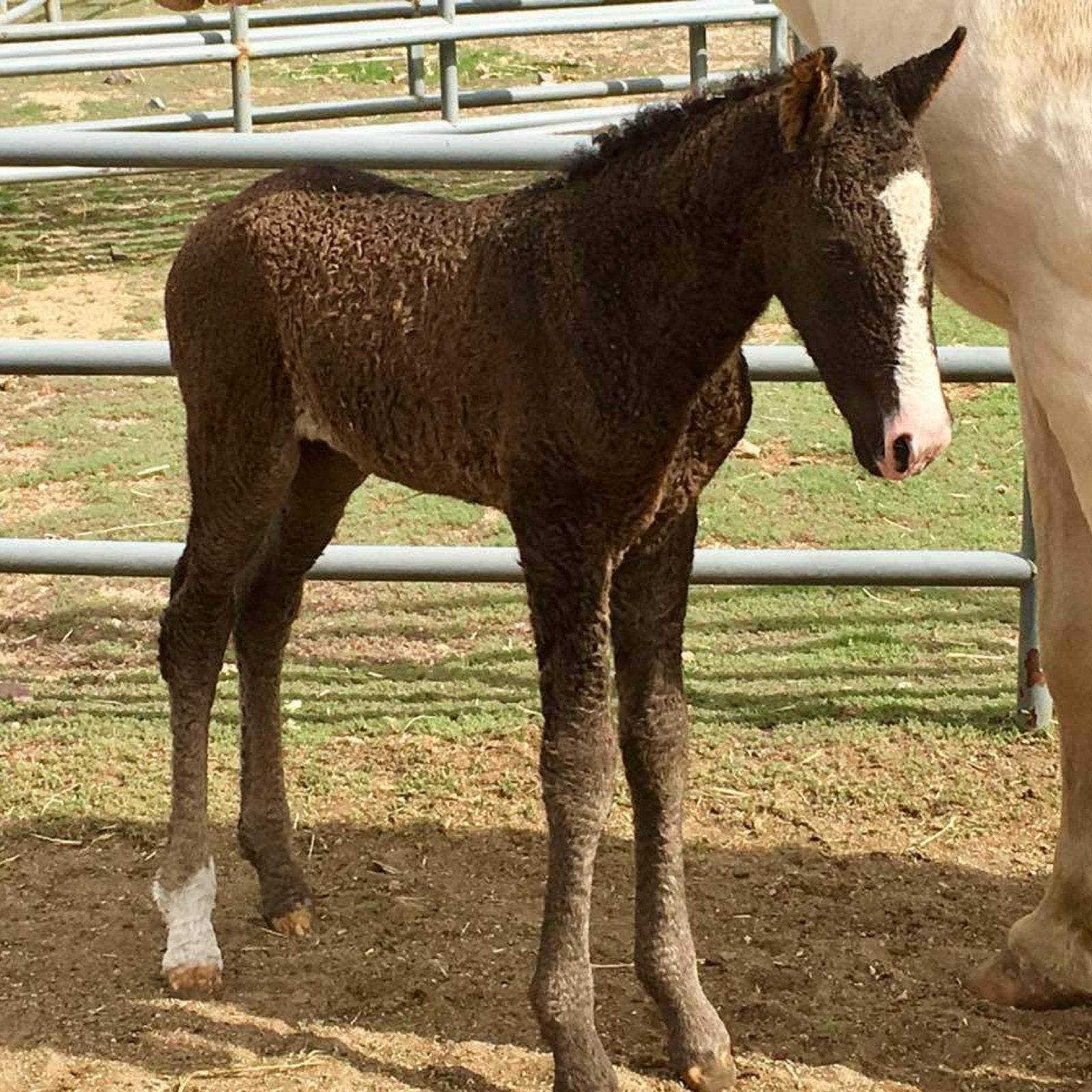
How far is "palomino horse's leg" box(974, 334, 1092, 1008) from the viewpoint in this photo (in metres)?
3.11

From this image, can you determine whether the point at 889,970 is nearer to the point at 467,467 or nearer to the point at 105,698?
the point at 467,467

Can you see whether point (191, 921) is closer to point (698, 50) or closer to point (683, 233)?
point (683, 233)

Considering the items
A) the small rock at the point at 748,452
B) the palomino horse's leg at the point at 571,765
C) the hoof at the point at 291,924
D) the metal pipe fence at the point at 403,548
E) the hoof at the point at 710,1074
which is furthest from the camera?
the small rock at the point at 748,452

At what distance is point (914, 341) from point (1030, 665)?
7.08 ft

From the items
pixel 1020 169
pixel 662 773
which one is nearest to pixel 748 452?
pixel 662 773

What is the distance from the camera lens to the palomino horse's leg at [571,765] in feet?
8.99

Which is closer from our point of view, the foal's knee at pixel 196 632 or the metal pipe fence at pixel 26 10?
the foal's knee at pixel 196 632

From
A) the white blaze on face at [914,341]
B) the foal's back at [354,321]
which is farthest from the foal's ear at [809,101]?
the foal's back at [354,321]

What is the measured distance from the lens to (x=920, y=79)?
7.79 feet

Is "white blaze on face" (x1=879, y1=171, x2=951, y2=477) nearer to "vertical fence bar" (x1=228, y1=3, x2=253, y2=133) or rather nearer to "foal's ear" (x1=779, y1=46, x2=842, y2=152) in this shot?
"foal's ear" (x1=779, y1=46, x2=842, y2=152)

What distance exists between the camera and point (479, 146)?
360 cm

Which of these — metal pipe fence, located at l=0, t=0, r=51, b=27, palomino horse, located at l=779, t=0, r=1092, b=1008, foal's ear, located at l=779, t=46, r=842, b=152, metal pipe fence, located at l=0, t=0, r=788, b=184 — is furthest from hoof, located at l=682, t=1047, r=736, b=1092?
metal pipe fence, located at l=0, t=0, r=51, b=27

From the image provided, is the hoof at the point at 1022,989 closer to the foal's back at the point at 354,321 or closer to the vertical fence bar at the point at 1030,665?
the vertical fence bar at the point at 1030,665

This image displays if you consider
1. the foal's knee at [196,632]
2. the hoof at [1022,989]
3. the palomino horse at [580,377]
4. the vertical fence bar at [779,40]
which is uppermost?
the vertical fence bar at [779,40]
